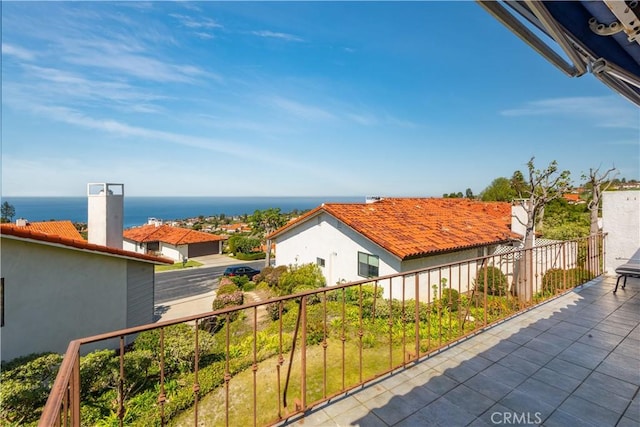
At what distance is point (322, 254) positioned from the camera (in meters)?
15.1

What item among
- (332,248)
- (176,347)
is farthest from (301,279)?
(176,347)

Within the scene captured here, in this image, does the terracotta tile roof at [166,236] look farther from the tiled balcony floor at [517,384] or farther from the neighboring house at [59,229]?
the tiled balcony floor at [517,384]

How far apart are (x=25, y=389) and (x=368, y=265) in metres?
10.5

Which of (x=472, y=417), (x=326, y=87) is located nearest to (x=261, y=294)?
(x=326, y=87)

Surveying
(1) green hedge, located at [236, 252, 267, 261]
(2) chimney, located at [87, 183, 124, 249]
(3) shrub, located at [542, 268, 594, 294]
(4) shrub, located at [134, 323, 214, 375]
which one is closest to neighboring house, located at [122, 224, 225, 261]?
(1) green hedge, located at [236, 252, 267, 261]

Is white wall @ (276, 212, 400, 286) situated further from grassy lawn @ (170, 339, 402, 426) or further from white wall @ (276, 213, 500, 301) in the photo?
grassy lawn @ (170, 339, 402, 426)

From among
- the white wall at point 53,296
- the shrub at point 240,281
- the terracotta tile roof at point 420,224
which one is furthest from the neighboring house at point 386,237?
the white wall at point 53,296

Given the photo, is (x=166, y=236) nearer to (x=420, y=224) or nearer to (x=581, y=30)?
(x=420, y=224)

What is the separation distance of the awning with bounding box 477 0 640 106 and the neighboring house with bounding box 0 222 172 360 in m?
9.02

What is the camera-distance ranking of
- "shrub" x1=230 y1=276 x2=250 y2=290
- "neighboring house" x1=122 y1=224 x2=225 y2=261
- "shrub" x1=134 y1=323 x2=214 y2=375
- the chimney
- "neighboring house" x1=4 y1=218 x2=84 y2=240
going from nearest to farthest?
1. "shrub" x1=134 y1=323 x2=214 y2=375
2. the chimney
3. "neighboring house" x1=4 y1=218 x2=84 y2=240
4. "shrub" x1=230 y1=276 x2=250 y2=290
5. "neighboring house" x1=122 y1=224 x2=225 y2=261

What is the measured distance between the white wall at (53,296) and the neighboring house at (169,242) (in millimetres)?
23257

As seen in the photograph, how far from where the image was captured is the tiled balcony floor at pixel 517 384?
2168 millimetres

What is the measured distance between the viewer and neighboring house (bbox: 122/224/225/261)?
30.7 meters

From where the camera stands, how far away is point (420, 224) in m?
14.6
